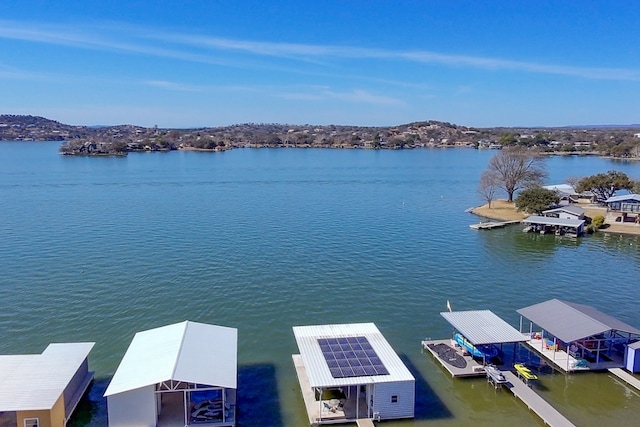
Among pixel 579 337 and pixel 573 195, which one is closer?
pixel 579 337

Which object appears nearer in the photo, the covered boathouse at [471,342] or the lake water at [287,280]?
the lake water at [287,280]

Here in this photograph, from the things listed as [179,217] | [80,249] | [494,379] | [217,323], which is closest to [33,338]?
[217,323]

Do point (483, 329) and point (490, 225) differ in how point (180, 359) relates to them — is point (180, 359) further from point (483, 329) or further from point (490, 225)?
point (490, 225)

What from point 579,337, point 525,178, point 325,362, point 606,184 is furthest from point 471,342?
point 606,184

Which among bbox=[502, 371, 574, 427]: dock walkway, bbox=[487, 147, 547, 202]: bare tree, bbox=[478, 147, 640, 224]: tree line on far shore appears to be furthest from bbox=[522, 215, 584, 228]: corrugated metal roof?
bbox=[502, 371, 574, 427]: dock walkway

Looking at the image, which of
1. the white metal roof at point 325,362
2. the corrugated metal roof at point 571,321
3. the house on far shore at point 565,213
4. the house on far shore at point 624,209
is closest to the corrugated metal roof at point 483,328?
the corrugated metal roof at point 571,321

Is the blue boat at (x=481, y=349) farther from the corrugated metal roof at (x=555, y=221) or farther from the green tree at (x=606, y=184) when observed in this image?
the green tree at (x=606, y=184)
